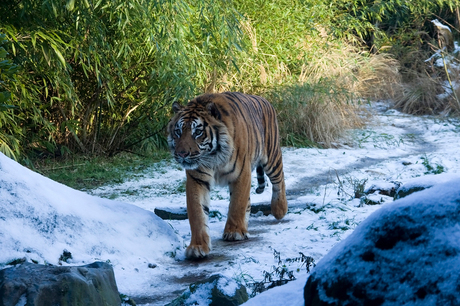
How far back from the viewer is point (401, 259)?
50.9 inches

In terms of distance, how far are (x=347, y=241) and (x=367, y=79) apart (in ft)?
34.7

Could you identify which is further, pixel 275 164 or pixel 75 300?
pixel 275 164

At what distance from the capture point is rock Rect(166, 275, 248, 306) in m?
2.13

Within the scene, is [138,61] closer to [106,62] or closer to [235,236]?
[106,62]

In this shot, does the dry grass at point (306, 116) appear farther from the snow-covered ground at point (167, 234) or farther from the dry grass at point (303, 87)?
the snow-covered ground at point (167, 234)

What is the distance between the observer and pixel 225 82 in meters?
8.38

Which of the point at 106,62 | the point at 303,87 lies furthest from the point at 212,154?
the point at 303,87

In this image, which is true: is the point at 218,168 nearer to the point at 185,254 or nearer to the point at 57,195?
the point at 185,254

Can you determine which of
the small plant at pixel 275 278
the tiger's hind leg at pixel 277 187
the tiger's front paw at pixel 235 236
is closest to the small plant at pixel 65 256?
the small plant at pixel 275 278

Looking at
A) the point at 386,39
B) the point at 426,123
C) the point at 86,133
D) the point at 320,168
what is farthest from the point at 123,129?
the point at 386,39

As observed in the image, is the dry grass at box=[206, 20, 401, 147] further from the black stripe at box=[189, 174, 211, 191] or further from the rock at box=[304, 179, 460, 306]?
the rock at box=[304, 179, 460, 306]

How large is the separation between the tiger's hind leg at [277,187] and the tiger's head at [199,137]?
0.99 metres

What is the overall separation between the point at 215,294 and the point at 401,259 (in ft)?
3.38

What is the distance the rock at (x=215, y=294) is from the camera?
6.99 ft
